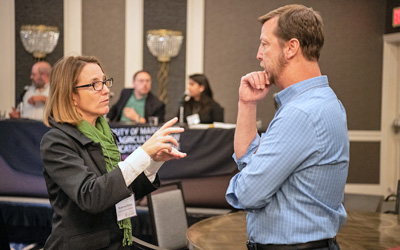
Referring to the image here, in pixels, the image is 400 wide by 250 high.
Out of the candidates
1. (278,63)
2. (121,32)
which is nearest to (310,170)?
(278,63)

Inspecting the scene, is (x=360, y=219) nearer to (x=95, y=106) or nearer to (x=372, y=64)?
(x=95, y=106)

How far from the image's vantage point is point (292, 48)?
1482 mm

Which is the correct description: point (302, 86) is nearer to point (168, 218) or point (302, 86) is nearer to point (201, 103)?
point (168, 218)

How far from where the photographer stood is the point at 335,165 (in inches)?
56.7

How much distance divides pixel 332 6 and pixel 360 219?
4827 mm

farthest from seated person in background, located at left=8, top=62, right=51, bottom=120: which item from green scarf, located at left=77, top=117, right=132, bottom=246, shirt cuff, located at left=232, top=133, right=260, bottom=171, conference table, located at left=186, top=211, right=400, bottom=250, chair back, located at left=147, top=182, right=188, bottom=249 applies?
shirt cuff, located at left=232, top=133, right=260, bottom=171

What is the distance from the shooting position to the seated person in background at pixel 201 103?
18.0 feet

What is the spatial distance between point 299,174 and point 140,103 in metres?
4.44

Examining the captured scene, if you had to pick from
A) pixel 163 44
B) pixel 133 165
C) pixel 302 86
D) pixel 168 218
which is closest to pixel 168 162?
pixel 168 218

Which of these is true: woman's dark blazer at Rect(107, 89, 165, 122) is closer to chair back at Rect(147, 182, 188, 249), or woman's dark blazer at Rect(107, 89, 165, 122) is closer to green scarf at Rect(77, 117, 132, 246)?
chair back at Rect(147, 182, 188, 249)

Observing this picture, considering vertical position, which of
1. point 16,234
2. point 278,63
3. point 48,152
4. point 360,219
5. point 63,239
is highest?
point 278,63

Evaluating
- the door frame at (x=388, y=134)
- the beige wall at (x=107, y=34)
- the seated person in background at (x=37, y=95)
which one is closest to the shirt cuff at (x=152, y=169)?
the seated person in background at (x=37, y=95)

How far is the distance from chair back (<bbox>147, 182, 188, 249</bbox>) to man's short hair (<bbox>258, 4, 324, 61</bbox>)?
170 cm

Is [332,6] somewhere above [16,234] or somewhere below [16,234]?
above
